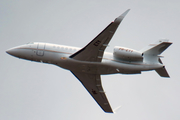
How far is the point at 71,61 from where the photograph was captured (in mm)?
33219

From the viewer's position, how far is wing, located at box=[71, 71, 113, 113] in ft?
122

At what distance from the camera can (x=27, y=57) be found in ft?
114

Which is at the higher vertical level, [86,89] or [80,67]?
[80,67]

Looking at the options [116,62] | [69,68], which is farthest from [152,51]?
[69,68]

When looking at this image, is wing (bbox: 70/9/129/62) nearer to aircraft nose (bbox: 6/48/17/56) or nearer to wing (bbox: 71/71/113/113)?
wing (bbox: 71/71/113/113)

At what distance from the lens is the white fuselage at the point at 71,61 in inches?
1309

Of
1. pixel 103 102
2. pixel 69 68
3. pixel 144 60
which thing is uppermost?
pixel 144 60

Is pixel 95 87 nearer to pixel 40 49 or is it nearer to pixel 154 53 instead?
pixel 40 49

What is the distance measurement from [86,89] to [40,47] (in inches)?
→ 356

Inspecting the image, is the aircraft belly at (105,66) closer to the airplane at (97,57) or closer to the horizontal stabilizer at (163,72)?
the airplane at (97,57)

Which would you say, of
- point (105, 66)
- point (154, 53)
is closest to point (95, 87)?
point (105, 66)

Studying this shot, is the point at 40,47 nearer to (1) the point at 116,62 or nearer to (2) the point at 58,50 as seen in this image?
(2) the point at 58,50

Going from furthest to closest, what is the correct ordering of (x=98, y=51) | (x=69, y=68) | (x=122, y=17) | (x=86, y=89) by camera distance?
(x=86, y=89) → (x=69, y=68) → (x=98, y=51) → (x=122, y=17)

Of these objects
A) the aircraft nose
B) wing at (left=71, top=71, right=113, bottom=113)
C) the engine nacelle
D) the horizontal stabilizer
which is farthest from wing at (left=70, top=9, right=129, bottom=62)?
the aircraft nose
